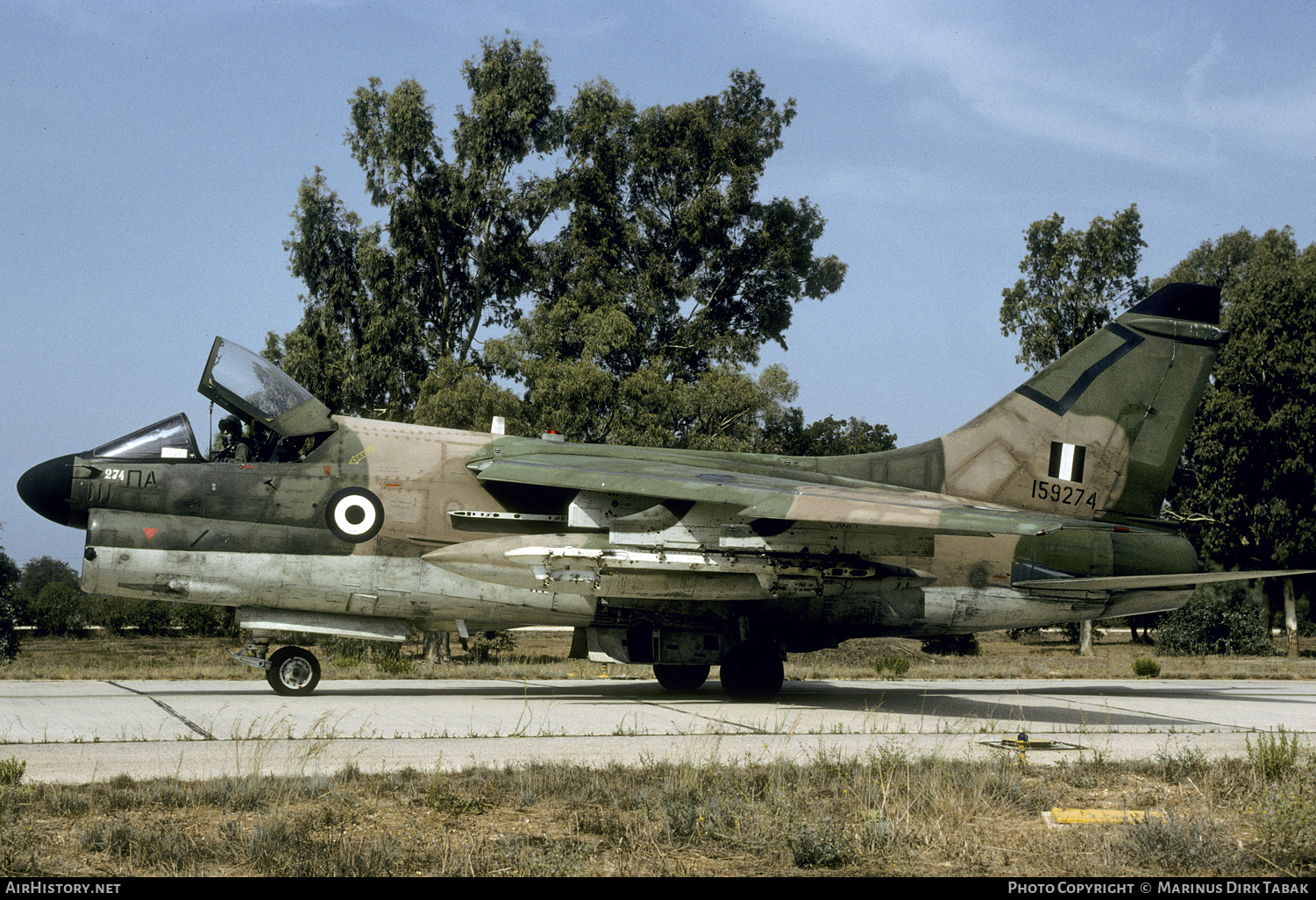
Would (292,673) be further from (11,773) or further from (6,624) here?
(6,624)

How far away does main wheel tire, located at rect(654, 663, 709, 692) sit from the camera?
16.7m

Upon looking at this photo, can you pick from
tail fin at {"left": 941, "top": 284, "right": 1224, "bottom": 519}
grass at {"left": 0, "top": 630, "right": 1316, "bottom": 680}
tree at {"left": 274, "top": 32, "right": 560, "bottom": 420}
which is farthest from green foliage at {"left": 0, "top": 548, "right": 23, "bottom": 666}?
tail fin at {"left": 941, "top": 284, "right": 1224, "bottom": 519}

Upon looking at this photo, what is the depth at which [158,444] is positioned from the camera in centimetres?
1394

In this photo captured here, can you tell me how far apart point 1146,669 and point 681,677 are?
11.5 metres

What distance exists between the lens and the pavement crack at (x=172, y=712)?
10336 millimetres

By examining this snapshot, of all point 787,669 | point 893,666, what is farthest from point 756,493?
point 893,666

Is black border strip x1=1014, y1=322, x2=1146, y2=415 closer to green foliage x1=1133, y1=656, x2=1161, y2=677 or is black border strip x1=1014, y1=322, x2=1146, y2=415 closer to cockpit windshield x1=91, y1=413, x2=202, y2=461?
green foliage x1=1133, y1=656, x2=1161, y2=677

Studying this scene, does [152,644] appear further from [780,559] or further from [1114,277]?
[1114,277]

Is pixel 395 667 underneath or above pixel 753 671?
underneath

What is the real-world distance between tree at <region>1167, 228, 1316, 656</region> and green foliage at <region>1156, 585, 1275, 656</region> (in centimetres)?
352

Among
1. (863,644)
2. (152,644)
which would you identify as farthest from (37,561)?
(863,644)

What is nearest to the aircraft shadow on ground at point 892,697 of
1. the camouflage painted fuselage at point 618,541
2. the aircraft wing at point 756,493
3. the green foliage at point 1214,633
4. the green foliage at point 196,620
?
the camouflage painted fuselage at point 618,541

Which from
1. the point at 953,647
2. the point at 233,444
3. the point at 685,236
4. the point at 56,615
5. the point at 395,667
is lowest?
the point at 56,615

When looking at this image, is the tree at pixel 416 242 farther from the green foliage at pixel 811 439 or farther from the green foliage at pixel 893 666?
the green foliage at pixel 893 666
